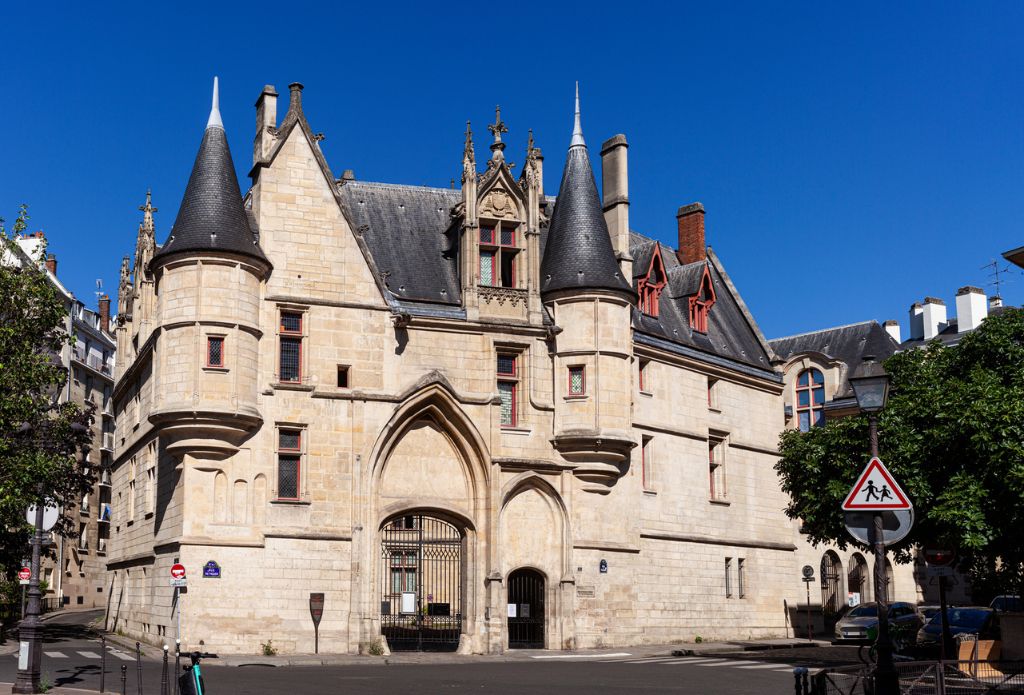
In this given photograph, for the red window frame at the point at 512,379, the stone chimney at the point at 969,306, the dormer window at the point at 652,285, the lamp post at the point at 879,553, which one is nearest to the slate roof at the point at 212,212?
the red window frame at the point at 512,379

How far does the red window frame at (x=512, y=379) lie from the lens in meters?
32.3

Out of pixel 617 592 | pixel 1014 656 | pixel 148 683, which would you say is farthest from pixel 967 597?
pixel 148 683

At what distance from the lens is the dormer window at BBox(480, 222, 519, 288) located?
108 feet

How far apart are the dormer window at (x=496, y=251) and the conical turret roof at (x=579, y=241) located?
3.88 feet

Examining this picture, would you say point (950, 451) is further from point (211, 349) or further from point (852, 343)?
point (852, 343)

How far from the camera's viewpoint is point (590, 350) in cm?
3238

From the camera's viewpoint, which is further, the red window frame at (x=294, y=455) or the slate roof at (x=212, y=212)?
the red window frame at (x=294, y=455)

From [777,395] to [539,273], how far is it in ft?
41.7

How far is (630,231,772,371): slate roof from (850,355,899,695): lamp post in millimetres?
20307

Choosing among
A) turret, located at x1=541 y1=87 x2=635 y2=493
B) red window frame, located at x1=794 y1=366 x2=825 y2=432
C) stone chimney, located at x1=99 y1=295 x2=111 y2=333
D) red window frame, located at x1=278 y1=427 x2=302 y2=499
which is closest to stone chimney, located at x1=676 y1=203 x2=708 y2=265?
red window frame, located at x1=794 y1=366 x2=825 y2=432

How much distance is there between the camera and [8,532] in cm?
3331

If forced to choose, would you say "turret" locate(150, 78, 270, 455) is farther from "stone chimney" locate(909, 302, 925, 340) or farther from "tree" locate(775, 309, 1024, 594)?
"stone chimney" locate(909, 302, 925, 340)

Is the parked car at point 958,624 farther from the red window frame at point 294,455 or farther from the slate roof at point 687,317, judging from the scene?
the red window frame at point 294,455

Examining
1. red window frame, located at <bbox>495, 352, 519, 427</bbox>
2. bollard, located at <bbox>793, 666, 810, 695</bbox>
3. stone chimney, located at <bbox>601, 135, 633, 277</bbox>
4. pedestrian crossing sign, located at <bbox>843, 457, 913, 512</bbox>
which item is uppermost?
stone chimney, located at <bbox>601, 135, 633, 277</bbox>
